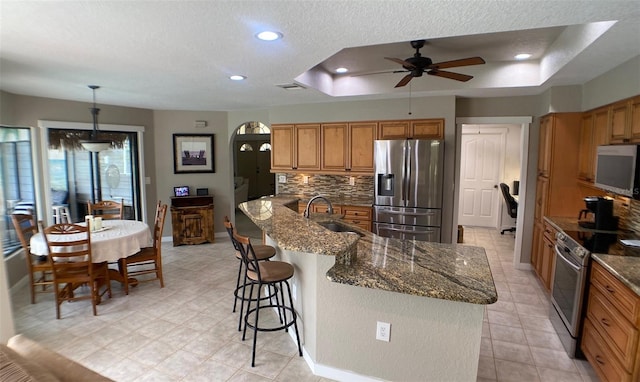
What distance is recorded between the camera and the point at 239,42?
96.3 inches

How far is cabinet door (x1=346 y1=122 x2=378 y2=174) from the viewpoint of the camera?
511 cm

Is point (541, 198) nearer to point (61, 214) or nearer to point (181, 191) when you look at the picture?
point (181, 191)

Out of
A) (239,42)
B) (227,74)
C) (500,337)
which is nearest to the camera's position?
(239,42)

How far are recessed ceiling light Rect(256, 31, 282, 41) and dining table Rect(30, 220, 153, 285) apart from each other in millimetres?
2742

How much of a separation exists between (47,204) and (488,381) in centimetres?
561

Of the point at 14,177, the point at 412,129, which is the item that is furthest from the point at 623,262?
the point at 14,177

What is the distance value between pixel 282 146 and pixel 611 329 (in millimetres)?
4605

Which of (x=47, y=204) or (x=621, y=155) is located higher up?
(x=621, y=155)

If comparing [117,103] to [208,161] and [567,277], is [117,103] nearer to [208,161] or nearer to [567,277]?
[208,161]

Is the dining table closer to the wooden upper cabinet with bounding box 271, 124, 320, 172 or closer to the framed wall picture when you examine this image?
the framed wall picture

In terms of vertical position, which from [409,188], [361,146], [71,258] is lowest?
[71,258]

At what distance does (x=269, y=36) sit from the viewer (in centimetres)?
233

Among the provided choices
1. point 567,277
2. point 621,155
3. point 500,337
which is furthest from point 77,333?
point 621,155

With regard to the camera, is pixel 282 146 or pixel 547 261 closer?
pixel 547 261
